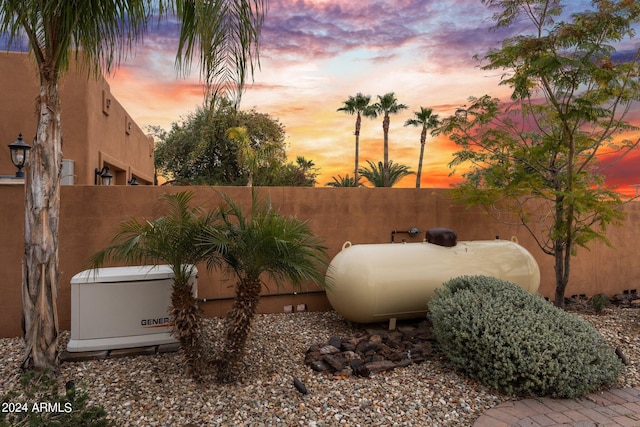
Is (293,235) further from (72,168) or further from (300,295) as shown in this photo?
(72,168)

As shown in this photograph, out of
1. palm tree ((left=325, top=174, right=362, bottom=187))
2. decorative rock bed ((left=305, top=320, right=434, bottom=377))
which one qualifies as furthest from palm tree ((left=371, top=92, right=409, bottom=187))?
decorative rock bed ((left=305, top=320, right=434, bottom=377))

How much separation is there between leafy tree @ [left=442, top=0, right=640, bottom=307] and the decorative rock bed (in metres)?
2.57

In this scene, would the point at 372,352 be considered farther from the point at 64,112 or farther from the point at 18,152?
the point at 64,112

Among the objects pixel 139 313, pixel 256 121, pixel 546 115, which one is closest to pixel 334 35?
pixel 546 115

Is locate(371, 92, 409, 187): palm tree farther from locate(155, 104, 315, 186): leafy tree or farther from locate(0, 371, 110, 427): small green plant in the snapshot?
locate(0, 371, 110, 427): small green plant

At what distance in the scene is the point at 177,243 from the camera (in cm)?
362

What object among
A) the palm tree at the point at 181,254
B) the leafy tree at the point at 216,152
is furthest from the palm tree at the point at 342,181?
the palm tree at the point at 181,254

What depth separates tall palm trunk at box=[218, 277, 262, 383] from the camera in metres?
3.64

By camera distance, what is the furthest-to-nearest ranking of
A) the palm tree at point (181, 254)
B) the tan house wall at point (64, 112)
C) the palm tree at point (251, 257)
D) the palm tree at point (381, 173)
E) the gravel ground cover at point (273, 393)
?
1. the palm tree at point (381, 173)
2. the tan house wall at point (64, 112)
3. the palm tree at point (181, 254)
4. the palm tree at point (251, 257)
5. the gravel ground cover at point (273, 393)

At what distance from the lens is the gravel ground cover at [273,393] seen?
321cm

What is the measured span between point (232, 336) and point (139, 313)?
1.36 meters

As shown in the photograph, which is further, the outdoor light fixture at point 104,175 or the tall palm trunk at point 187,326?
the outdoor light fixture at point 104,175

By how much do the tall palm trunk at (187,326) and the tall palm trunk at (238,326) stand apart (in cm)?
23

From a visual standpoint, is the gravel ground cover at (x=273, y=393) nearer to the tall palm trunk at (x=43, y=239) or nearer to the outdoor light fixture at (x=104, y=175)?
the tall palm trunk at (x=43, y=239)
